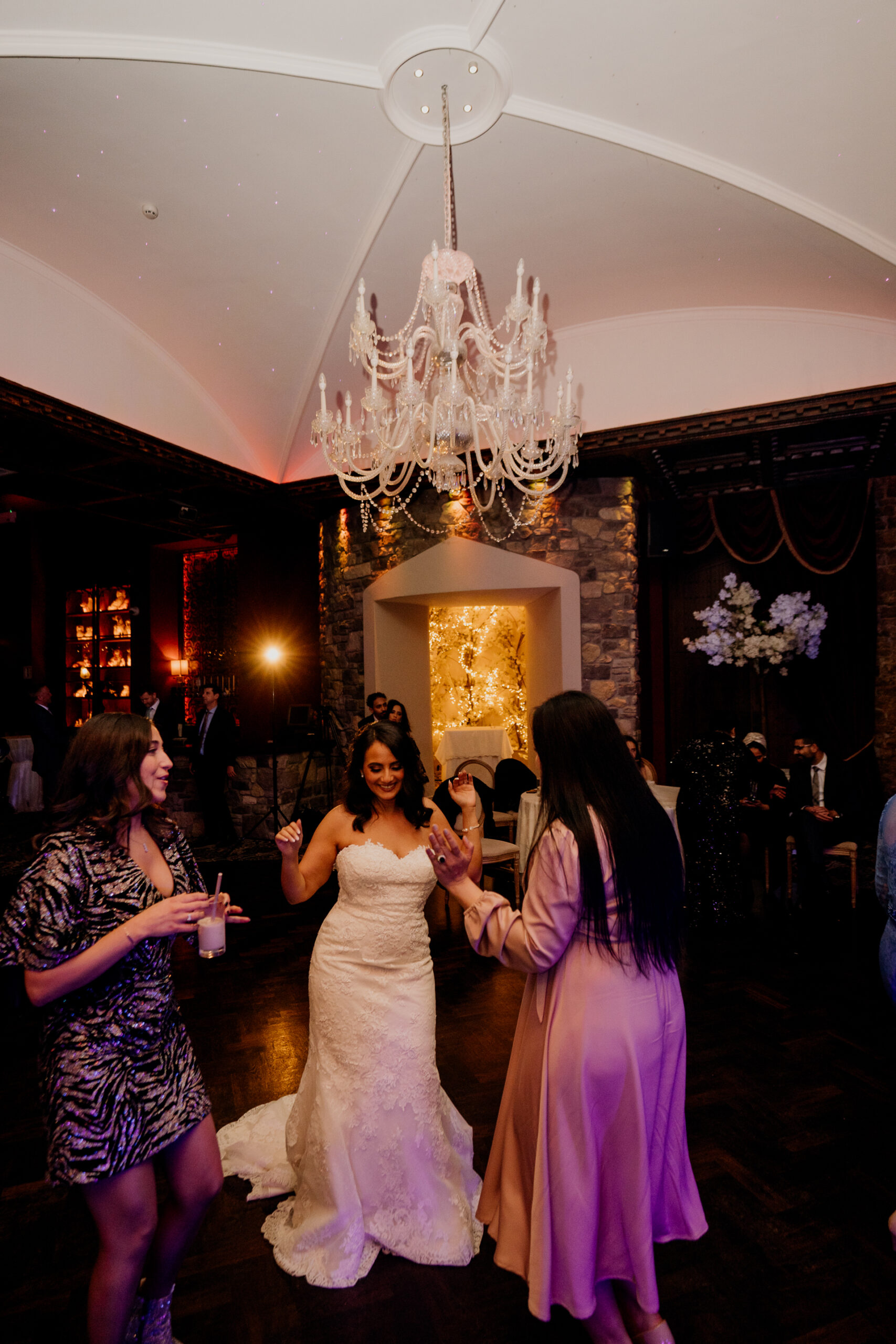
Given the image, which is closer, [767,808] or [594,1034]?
[594,1034]

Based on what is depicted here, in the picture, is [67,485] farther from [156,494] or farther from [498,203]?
[498,203]

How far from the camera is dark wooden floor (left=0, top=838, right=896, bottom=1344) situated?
6.23 ft

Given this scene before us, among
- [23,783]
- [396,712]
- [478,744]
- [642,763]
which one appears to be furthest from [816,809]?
[23,783]

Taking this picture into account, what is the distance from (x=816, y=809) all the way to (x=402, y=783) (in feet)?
11.7

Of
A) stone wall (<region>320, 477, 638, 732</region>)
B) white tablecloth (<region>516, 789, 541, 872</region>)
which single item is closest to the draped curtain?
stone wall (<region>320, 477, 638, 732</region>)

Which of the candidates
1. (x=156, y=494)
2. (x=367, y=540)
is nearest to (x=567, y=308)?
(x=367, y=540)

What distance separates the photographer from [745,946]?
452 centimetres

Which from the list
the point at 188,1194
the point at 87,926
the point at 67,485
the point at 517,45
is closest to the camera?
the point at 87,926

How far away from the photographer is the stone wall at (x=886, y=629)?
24.0 ft

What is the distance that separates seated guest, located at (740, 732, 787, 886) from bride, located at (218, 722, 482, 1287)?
11.1 feet

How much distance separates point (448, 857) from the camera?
1681mm

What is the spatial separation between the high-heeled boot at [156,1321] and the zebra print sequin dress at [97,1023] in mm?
468

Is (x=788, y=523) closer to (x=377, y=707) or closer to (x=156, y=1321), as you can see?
(x=377, y=707)

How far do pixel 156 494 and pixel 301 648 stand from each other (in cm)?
261
